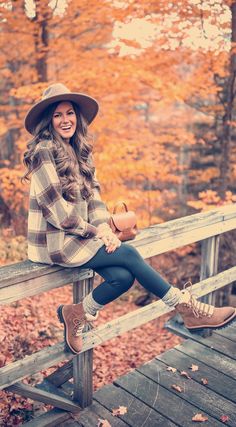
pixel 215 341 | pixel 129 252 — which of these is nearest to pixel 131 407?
pixel 129 252

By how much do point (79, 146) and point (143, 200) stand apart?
7.48 meters

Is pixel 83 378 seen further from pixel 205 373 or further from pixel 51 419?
pixel 205 373

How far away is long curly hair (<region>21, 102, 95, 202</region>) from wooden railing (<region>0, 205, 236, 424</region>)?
2.00 ft

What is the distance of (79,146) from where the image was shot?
358cm

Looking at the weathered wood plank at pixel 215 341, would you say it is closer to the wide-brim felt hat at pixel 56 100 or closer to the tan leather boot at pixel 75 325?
the tan leather boot at pixel 75 325

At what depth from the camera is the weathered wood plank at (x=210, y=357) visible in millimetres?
4086

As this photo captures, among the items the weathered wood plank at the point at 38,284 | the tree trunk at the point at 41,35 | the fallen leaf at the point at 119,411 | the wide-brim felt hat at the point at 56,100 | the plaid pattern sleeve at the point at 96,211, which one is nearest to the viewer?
the weathered wood plank at the point at 38,284

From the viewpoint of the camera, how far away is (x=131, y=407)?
140 inches

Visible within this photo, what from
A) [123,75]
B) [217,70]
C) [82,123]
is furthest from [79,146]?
[217,70]

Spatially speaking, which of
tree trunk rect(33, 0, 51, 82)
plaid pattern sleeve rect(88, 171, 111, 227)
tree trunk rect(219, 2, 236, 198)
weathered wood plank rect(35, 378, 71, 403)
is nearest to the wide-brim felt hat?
plaid pattern sleeve rect(88, 171, 111, 227)

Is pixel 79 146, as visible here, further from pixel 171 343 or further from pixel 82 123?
pixel 171 343

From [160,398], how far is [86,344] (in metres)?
0.81

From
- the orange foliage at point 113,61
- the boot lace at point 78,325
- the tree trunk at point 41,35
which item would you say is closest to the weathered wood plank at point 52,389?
the boot lace at point 78,325

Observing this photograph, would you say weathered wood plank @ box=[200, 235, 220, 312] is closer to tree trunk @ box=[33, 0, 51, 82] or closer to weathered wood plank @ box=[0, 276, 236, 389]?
weathered wood plank @ box=[0, 276, 236, 389]
